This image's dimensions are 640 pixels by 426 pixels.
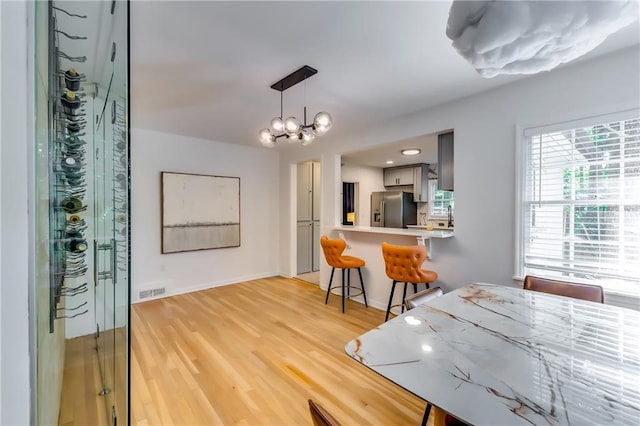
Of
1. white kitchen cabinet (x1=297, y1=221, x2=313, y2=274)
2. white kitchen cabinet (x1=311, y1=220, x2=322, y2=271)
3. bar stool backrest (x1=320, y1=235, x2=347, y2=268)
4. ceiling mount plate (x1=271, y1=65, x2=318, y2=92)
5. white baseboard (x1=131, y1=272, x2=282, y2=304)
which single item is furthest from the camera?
white kitchen cabinet (x1=311, y1=220, x2=322, y2=271)

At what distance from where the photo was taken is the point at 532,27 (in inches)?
31.6

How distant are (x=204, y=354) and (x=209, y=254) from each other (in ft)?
7.40

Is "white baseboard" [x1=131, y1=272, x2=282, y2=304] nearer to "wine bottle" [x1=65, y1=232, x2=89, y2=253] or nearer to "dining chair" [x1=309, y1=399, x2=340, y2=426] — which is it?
"wine bottle" [x1=65, y1=232, x2=89, y2=253]

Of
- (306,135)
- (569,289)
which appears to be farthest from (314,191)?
(569,289)

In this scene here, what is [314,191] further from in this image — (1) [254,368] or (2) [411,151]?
(1) [254,368]

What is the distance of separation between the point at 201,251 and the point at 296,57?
3465mm

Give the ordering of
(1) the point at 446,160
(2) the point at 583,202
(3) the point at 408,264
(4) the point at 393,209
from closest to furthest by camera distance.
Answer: (2) the point at 583,202
(3) the point at 408,264
(1) the point at 446,160
(4) the point at 393,209

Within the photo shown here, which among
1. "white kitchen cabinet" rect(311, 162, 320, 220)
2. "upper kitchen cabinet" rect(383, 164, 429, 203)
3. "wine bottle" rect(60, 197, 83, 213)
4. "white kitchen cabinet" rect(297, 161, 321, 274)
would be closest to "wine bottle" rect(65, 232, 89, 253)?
"wine bottle" rect(60, 197, 83, 213)

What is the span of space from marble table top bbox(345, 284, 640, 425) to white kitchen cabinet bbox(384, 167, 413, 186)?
5.03m

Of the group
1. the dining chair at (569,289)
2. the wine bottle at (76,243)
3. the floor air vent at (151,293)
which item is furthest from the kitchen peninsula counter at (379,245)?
the wine bottle at (76,243)

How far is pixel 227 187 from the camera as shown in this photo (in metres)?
4.58

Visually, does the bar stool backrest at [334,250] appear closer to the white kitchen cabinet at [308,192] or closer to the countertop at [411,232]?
the countertop at [411,232]

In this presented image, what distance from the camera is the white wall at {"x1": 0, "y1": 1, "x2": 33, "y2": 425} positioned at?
17.3 inches

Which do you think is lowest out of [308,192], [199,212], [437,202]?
[199,212]
